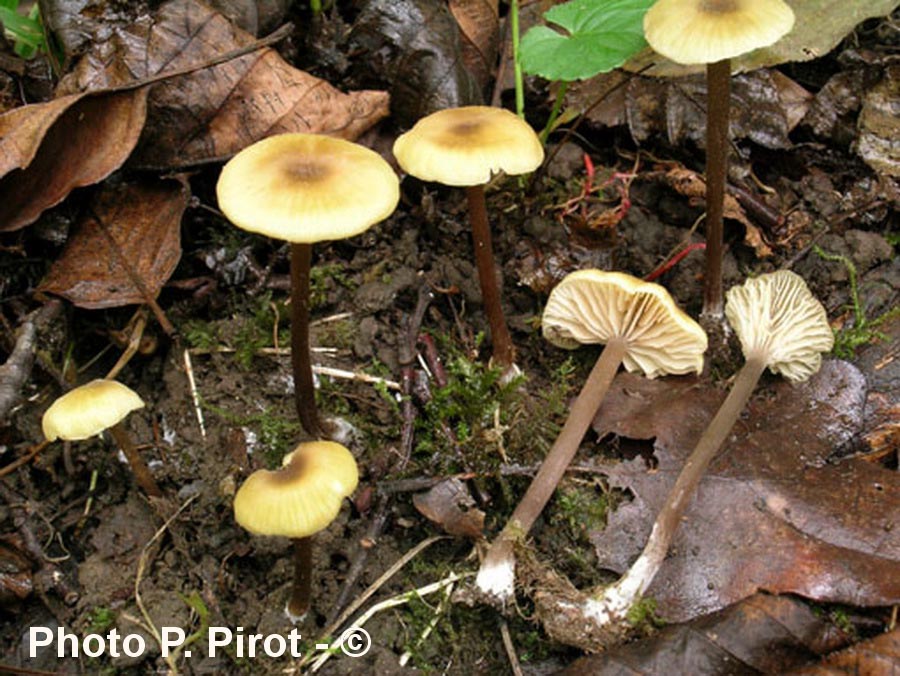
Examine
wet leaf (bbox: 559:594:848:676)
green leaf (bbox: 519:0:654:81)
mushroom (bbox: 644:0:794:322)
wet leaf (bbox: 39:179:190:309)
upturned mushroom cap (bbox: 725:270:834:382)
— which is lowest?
wet leaf (bbox: 559:594:848:676)

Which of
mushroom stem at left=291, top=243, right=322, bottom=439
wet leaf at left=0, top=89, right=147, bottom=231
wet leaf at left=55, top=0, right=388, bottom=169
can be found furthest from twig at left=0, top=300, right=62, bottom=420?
mushroom stem at left=291, top=243, right=322, bottom=439

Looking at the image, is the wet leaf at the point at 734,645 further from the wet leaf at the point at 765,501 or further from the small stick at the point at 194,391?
the small stick at the point at 194,391

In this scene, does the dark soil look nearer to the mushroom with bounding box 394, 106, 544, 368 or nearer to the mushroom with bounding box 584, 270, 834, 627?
the mushroom with bounding box 584, 270, 834, 627

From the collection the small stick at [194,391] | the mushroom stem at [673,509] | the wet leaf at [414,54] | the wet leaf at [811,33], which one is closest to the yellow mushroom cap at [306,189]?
the wet leaf at [414,54]

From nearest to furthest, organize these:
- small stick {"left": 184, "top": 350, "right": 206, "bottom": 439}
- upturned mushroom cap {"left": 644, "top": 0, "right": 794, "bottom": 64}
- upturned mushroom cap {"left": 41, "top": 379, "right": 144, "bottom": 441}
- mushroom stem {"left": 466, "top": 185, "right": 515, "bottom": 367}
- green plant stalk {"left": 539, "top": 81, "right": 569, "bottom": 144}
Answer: upturned mushroom cap {"left": 644, "top": 0, "right": 794, "bottom": 64} → upturned mushroom cap {"left": 41, "top": 379, "right": 144, "bottom": 441} → mushroom stem {"left": 466, "top": 185, "right": 515, "bottom": 367} → small stick {"left": 184, "top": 350, "right": 206, "bottom": 439} → green plant stalk {"left": 539, "top": 81, "right": 569, "bottom": 144}

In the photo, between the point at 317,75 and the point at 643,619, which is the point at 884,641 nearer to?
the point at 643,619

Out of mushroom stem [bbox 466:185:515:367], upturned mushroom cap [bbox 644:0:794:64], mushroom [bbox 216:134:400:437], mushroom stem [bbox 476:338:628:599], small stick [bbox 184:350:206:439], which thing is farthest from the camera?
small stick [bbox 184:350:206:439]
